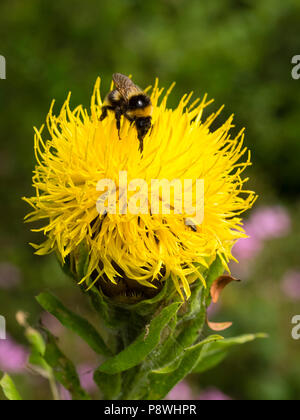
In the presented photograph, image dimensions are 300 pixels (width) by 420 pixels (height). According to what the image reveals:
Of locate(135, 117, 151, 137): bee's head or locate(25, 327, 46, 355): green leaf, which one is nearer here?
locate(135, 117, 151, 137): bee's head

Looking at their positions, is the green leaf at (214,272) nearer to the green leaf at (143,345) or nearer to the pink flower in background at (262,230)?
the green leaf at (143,345)

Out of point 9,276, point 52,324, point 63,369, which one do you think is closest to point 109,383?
point 63,369

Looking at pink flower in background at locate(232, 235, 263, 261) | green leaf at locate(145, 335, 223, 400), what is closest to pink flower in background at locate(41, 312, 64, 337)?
pink flower in background at locate(232, 235, 263, 261)

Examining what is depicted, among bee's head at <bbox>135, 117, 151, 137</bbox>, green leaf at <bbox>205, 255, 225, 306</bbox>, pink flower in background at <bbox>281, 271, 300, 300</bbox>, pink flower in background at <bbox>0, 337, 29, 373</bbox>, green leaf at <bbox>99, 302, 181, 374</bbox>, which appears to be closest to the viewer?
green leaf at <bbox>99, 302, 181, 374</bbox>

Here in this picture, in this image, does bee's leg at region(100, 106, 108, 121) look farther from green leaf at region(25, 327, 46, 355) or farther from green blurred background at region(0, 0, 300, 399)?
green blurred background at region(0, 0, 300, 399)

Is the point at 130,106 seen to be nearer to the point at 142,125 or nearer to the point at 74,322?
the point at 142,125

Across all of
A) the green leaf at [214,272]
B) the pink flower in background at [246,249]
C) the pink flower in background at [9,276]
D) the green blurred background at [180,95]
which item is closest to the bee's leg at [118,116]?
the green leaf at [214,272]

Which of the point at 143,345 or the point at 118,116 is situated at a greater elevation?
the point at 118,116

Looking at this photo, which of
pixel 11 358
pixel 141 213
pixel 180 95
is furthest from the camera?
pixel 180 95
